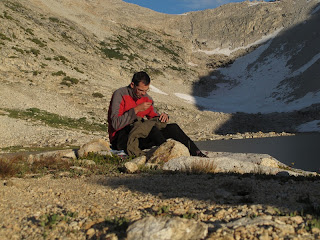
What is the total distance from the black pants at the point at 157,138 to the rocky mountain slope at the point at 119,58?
16524 mm

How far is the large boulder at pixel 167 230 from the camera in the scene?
2967 millimetres

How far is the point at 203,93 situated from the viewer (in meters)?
74.9

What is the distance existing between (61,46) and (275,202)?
56.0m

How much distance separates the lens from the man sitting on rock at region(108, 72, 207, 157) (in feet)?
28.6

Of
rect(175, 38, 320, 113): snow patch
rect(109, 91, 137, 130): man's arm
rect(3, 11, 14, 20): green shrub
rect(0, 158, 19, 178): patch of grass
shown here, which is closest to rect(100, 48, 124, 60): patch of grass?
rect(175, 38, 320, 113): snow patch

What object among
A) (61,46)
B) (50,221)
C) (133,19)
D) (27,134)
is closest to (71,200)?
(50,221)

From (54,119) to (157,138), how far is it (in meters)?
25.1

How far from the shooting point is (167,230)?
118 inches

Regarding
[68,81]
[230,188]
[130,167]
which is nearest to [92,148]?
[130,167]

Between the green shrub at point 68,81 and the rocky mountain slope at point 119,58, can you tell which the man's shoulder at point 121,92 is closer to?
the rocky mountain slope at point 119,58

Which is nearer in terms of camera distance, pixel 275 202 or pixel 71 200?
pixel 275 202

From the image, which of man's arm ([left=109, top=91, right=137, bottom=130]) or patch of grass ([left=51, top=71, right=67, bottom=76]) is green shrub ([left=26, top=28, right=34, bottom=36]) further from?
man's arm ([left=109, top=91, right=137, bottom=130])

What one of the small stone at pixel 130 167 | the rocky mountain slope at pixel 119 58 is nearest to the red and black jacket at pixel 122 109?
the small stone at pixel 130 167

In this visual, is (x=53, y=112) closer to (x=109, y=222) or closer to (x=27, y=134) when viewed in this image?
(x=27, y=134)
